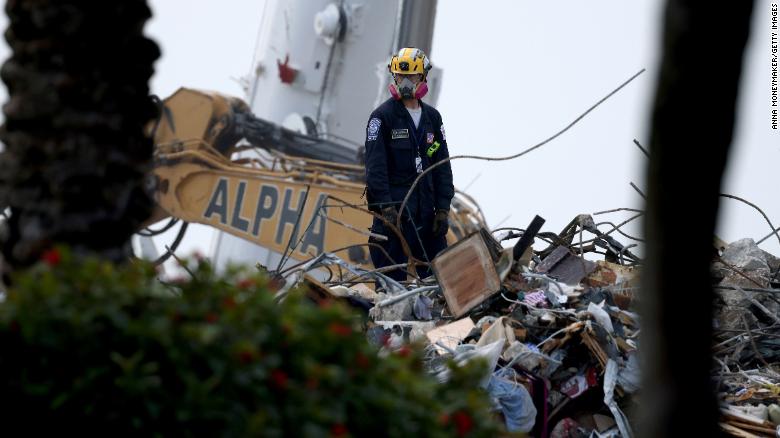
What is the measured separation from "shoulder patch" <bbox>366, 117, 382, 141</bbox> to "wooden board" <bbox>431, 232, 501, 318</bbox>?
1.67 m

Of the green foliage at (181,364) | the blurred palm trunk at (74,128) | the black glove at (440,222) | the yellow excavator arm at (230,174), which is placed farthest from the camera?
the yellow excavator arm at (230,174)

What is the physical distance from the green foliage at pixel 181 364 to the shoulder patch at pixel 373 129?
6.56 m

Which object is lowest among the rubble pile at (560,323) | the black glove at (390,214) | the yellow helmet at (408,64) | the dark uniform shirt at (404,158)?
the rubble pile at (560,323)

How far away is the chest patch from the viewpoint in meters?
10.9

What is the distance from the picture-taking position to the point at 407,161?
36.0ft

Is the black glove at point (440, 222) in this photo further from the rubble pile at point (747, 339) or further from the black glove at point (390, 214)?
Answer: the rubble pile at point (747, 339)

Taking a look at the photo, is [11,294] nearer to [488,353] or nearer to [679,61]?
[679,61]

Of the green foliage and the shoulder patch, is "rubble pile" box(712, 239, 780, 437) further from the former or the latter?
the green foliage

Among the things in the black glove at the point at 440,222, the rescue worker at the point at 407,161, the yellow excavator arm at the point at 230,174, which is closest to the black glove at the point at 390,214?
the rescue worker at the point at 407,161

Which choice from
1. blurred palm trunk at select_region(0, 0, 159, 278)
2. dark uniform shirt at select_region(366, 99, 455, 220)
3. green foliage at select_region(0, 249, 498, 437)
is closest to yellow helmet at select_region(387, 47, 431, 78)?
dark uniform shirt at select_region(366, 99, 455, 220)

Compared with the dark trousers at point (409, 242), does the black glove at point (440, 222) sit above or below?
above

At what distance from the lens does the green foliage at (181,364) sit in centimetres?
401

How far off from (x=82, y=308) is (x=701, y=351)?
157 centimetres

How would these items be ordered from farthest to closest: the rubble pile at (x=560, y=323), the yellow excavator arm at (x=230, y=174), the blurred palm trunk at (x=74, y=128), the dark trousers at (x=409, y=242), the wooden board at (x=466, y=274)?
the yellow excavator arm at (x=230, y=174), the dark trousers at (x=409, y=242), the wooden board at (x=466, y=274), the rubble pile at (x=560, y=323), the blurred palm trunk at (x=74, y=128)
